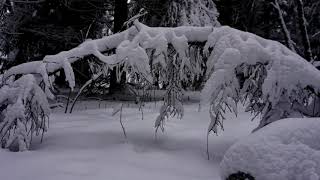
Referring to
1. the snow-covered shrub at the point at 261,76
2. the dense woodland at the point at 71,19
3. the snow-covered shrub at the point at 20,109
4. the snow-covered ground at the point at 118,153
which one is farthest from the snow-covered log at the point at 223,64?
the dense woodland at the point at 71,19

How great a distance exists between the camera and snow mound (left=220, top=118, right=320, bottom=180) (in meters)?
2.95

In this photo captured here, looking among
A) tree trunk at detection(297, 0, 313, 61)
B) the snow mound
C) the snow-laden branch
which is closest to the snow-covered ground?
the snow-laden branch

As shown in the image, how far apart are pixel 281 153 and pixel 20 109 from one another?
11.8 feet

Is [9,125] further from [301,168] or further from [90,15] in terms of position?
[90,15]

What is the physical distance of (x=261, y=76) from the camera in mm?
5414

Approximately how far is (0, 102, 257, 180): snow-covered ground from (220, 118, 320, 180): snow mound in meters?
1.19

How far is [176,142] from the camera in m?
5.70

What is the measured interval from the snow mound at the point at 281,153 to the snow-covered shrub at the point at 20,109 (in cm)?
309

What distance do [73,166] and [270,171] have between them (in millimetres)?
2253

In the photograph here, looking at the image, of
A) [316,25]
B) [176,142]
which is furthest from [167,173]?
[316,25]

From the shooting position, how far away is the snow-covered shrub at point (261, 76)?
4910 millimetres

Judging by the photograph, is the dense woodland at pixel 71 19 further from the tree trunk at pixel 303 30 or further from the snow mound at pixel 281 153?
the snow mound at pixel 281 153

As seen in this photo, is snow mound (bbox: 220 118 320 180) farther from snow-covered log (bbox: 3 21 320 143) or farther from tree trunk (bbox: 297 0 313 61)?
tree trunk (bbox: 297 0 313 61)

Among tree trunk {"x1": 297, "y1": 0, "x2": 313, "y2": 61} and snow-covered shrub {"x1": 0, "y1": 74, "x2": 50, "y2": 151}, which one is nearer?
snow-covered shrub {"x1": 0, "y1": 74, "x2": 50, "y2": 151}
